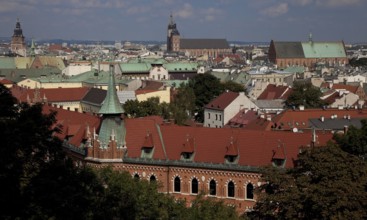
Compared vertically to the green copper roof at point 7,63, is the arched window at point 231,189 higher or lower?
lower

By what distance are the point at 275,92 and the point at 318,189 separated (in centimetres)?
8214

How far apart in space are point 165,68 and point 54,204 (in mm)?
144735

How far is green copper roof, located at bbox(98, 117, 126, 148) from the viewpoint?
171 feet

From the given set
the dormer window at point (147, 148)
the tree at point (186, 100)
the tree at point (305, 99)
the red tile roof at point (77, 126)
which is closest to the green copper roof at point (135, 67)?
the tree at point (186, 100)

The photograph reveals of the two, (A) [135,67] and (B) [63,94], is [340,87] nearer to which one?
(B) [63,94]

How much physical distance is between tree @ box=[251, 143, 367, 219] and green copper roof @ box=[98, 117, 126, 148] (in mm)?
15296

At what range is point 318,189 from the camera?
35938mm

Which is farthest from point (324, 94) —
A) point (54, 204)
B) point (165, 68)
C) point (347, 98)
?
point (54, 204)

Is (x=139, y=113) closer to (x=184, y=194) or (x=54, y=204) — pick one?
(x=184, y=194)

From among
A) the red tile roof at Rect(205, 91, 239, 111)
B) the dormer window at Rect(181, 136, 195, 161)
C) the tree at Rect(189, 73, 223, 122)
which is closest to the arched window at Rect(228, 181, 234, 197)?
the dormer window at Rect(181, 136, 195, 161)

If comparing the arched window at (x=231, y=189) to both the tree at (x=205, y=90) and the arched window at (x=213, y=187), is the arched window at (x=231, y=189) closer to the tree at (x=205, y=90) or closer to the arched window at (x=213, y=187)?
the arched window at (x=213, y=187)

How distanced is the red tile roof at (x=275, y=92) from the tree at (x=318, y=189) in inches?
2861

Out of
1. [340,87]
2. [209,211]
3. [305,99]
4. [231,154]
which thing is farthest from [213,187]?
[340,87]

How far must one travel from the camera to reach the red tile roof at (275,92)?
11302 centimetres
